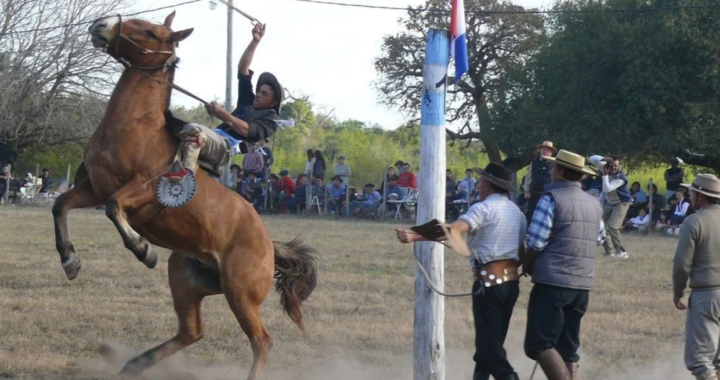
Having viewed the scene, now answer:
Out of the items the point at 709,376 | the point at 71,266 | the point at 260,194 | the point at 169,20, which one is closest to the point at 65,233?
the point at 71,266

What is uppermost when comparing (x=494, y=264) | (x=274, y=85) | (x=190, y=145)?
(x=274, y=85)

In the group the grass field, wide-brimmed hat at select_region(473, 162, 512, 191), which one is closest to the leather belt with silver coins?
wide-brimmed hat at select_region(473, 162, 512, 191)

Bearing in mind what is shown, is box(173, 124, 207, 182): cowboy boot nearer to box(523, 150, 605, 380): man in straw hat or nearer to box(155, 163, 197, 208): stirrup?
box(155, 163, 197, 208): stirrup

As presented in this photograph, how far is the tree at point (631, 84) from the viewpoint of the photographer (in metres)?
31.4

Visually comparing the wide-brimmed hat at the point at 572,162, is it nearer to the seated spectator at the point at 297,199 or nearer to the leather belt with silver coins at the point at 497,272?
the leather belt with silver coins at the point at 497,272

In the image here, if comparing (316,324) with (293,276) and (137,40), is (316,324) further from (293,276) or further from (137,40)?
(137,40)

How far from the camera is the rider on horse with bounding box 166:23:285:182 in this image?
8547mm

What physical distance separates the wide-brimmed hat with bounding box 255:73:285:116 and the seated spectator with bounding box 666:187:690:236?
1851 cm

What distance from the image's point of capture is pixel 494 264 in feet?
24.9

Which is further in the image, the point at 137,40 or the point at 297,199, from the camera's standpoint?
the point at 297,199

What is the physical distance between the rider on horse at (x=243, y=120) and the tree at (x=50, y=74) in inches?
1295

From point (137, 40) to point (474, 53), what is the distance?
39.4 m

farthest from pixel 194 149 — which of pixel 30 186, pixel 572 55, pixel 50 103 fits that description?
pixel 50 103

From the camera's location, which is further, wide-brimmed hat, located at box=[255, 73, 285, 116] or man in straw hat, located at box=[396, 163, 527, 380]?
wide-brimmed hat, located at box=[255, 73, 285, 116]
